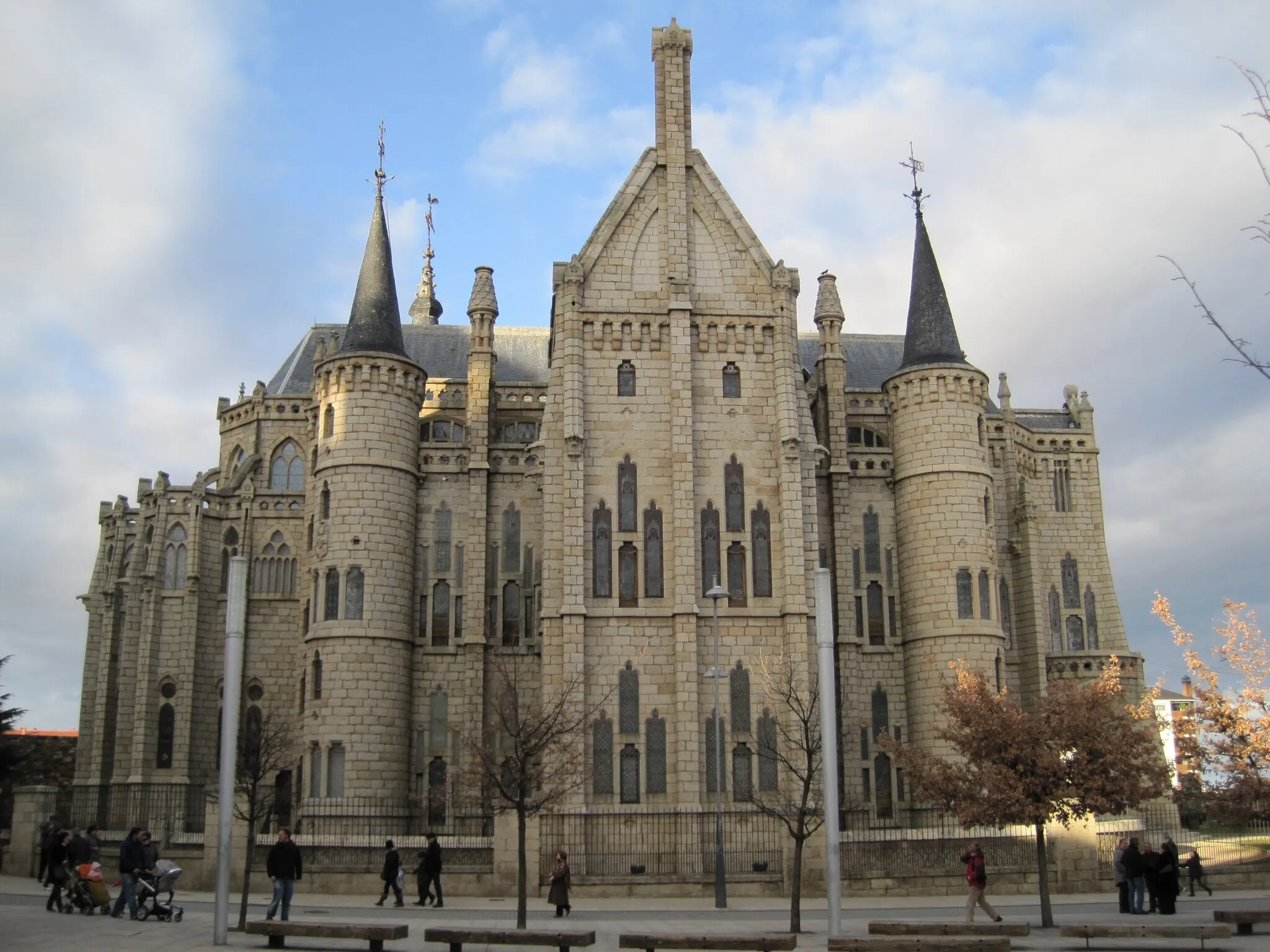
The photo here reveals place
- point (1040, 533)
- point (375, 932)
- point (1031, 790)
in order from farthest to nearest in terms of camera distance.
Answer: point (1040, 533) → point (1031, 790) → point (375, 932)

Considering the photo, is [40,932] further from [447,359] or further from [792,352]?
[447,359]

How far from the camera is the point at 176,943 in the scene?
19.2 meters

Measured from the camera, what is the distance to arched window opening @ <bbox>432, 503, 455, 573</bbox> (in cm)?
4353

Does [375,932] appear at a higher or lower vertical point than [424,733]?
lower

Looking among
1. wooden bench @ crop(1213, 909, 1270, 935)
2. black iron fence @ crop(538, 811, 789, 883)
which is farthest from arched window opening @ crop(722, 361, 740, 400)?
wooden bench @ crop(1213, 909, 1270, 935)

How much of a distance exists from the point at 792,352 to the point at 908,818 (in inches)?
594

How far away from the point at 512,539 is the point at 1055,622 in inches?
794

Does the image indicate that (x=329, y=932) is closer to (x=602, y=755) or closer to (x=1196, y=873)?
(x=602, y=755)

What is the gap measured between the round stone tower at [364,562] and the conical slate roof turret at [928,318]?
16.8 m

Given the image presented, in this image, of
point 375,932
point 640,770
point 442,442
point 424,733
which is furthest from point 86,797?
point 375,932

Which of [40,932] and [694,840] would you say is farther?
[694,840]

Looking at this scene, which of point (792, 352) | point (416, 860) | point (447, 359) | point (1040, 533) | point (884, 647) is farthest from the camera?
point (447, 359)

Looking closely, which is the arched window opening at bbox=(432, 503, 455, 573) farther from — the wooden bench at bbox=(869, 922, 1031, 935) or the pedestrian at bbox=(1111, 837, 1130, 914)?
the wooden bench at bbox=(869, 922, 1031, 935)

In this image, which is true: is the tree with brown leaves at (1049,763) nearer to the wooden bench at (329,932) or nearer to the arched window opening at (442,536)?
the wooden bench at (329,932)
